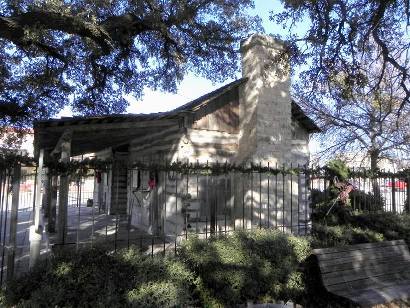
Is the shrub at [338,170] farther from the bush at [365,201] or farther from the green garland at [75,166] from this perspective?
the green garland at [75,166]

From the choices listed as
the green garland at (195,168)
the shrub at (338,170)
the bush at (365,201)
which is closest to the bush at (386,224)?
the bush at (365,201)

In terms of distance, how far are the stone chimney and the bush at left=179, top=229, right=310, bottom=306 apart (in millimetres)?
3660

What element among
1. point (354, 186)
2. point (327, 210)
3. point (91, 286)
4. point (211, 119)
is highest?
point (211, 119)

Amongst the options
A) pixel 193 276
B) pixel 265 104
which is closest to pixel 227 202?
pixel 265 104

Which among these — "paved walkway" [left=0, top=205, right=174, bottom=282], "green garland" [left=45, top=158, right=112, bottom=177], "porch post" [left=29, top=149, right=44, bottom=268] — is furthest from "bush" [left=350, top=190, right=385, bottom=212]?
"porch post" [left=29, top=149, right=44, bottom=268]

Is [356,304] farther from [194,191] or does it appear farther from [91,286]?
[194,191]

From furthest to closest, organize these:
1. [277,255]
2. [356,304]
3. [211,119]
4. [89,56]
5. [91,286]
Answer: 1. [89,56]
2. [211,119]
3. [277,255]
4. [356,304]
5. [91,286]

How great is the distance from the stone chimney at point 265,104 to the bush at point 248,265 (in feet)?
12.0

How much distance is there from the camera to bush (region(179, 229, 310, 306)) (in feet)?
17.8

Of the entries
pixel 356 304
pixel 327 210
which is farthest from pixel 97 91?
pixel 356 304

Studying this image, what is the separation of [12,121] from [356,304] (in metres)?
13.6

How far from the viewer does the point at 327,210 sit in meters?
8.83

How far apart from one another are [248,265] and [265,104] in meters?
5.45

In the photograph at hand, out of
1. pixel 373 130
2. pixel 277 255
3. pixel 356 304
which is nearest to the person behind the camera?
pixel 356 304
